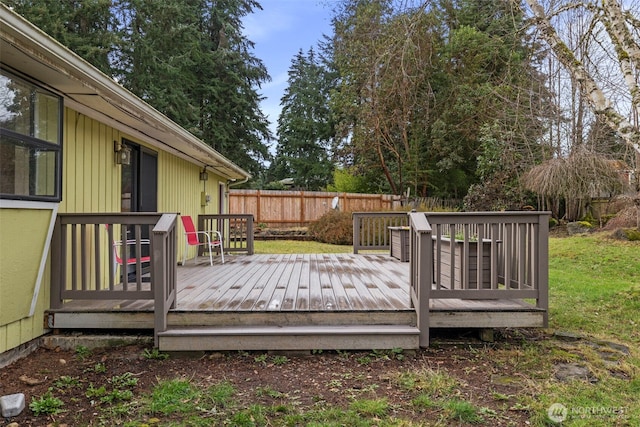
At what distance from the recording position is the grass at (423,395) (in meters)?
2.27

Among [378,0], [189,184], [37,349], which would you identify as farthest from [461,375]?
[189,184]

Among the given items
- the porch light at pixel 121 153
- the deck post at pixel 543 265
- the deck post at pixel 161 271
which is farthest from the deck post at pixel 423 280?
the porch light at pixel 121 153

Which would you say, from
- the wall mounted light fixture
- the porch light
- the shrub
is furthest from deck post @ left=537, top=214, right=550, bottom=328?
the shrub

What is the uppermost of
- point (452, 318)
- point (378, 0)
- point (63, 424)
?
point (378, 0)

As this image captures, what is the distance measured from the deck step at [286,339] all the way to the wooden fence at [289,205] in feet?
38.4

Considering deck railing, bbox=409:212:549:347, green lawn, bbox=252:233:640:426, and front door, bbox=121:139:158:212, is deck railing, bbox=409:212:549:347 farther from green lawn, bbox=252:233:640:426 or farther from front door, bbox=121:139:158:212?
front door, bbox=121:139:158:212

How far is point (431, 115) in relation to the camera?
1750 cm

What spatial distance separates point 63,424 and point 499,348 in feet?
10.2

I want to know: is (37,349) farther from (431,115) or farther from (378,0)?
(431,115)

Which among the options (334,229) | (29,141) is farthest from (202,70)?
(29,141)

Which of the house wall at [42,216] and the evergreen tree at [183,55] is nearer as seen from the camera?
the house wall at [42,216]

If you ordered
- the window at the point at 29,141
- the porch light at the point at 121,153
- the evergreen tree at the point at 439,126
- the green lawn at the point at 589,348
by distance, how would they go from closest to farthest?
the green lawn at the point at 589,348 → the window at the point at 29,141 → the porch light at the point at 121,153 → the evergreen tree at the point at 439,126

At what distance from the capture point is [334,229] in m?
12.7

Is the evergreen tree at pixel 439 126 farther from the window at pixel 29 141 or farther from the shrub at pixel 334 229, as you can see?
the window at pixel 29 141
